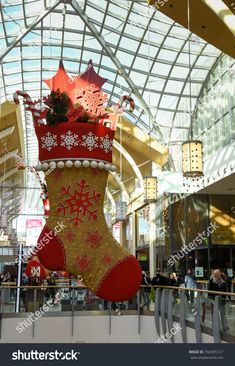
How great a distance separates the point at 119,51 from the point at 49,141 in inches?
711

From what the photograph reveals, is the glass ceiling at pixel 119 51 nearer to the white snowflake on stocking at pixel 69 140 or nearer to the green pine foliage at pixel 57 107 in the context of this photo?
the green pine foliage at pixel 57 107

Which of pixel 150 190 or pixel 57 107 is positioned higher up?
pixel 150 190

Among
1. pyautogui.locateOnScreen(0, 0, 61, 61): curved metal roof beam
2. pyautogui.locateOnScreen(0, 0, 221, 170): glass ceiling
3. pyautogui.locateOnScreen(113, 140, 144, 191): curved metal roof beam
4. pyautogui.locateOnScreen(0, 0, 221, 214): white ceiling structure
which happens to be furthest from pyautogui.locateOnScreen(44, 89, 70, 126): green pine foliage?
pyautogui.locateOnScreen(113, 140, 144, 191): curved metal roof beam

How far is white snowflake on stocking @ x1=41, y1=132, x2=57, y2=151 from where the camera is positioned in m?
6.16

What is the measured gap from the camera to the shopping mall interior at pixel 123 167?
6113 millimetres

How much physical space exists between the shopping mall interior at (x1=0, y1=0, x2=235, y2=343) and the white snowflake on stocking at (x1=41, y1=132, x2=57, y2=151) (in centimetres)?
1

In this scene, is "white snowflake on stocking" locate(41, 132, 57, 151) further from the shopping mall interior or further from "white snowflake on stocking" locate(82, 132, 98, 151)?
"white snowflake on stocking" locate(82, 132, 98, 151)

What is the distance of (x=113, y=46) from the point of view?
23.2 m

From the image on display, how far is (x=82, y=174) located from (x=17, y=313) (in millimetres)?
7306

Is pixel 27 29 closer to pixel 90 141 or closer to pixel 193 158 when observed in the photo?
pixel 193 158

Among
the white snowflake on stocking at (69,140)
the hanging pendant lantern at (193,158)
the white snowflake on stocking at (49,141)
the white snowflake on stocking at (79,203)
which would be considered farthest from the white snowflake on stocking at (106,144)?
the hanging pendant lantern at (193,158)

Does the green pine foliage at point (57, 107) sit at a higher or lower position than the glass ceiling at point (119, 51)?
lower

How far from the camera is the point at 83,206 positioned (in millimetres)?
6027

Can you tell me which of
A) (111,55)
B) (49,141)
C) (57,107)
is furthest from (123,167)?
(57,107)
